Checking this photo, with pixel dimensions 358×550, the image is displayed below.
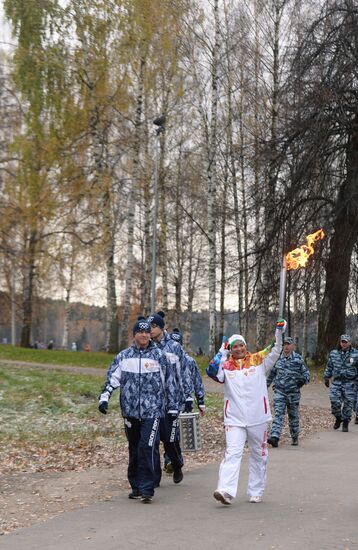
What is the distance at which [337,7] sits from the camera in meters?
23.8

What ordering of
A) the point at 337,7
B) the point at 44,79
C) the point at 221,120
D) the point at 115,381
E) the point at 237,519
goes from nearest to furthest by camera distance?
the point at 237,519 < the point at 115,381 < the point at 337,7 < the point at 44,79 < the point at 221,120

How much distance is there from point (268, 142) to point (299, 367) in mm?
12449

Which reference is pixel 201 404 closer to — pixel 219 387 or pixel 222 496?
pixel 222 496

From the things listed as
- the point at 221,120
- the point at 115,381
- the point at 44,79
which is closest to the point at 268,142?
the point at 44,79

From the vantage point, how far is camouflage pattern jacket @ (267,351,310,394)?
13.8 meters

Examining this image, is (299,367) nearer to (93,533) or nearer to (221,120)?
(93,533)

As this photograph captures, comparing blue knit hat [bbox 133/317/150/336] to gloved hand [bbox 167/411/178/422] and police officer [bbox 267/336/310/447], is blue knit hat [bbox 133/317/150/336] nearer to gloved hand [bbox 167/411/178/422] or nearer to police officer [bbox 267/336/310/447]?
gloved hand [bbox 167/411/178/422]

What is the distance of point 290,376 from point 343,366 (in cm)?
252

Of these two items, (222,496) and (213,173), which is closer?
(222,496)

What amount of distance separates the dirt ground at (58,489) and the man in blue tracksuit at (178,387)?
634 mm

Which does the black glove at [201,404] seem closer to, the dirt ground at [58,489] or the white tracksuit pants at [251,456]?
the dirt ground at [58,489]

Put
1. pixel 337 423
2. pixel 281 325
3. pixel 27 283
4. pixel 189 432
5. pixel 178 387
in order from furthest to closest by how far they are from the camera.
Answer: pixel 27 283 < pixel 337 423 < pixel 189 432 < pixel 178 387 < pixel 281 325

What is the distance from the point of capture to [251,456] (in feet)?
29.2

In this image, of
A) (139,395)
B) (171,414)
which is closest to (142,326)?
(139,395)
